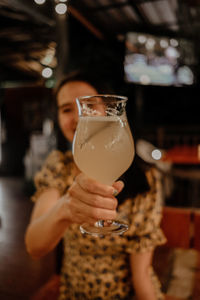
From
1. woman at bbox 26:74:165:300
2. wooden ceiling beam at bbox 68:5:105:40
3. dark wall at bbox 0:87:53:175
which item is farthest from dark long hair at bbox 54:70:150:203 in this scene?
dark wall at bbox 0:87:53:175

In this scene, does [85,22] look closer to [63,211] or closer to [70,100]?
[70,100]

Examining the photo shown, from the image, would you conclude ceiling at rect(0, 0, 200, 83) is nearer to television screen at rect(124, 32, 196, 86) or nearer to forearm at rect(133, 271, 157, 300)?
television screen at rect(124, 32, 196, 86)

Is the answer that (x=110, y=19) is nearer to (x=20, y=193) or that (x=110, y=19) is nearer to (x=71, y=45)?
(x=71, y=45)

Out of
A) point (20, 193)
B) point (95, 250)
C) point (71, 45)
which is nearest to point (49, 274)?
point (95, 250)

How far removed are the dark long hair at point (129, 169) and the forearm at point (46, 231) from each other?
392 mm

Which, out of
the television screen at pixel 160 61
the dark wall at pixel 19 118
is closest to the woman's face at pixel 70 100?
the dark wall at pixel 19 118

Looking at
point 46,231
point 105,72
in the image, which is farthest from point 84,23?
point 46,231

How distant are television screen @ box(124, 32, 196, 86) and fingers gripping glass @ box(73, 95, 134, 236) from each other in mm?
6184

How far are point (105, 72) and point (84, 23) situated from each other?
1608 mm

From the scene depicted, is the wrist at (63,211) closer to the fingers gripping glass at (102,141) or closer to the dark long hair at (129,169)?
the fingers gripping glass at (102,141)

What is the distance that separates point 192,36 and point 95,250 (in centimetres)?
668

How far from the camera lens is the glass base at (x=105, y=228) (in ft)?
2.37

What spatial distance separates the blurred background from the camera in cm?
420

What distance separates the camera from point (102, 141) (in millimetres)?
722
